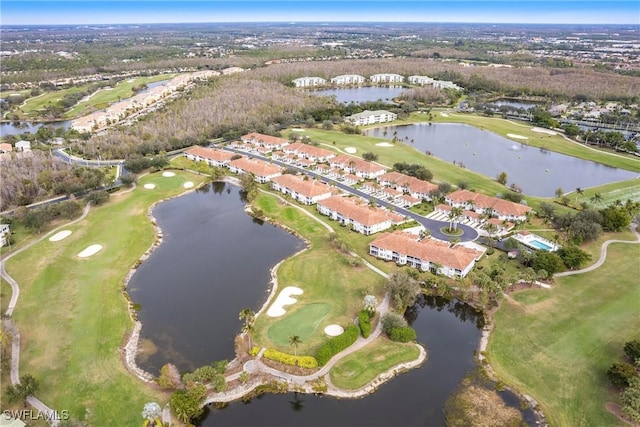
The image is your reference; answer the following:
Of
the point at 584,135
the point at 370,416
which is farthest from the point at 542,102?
the point at 370,416

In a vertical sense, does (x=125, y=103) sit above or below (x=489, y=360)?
above

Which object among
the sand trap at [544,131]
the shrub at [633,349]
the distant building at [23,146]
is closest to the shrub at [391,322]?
the shrub at [633,349]

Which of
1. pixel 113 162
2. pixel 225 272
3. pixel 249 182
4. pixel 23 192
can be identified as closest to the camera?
pixel 225 272

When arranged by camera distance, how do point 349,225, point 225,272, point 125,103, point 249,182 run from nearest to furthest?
point 225,272, point 349,225, point 249,182, point 125,103

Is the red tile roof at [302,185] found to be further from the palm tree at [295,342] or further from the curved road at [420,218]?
the palm tree at [295,342]

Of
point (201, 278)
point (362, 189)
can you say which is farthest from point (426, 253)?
point (201, 278)

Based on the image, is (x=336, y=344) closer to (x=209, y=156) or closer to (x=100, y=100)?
(x=209, y=156)

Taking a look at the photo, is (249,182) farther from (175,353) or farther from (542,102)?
(542,102)
